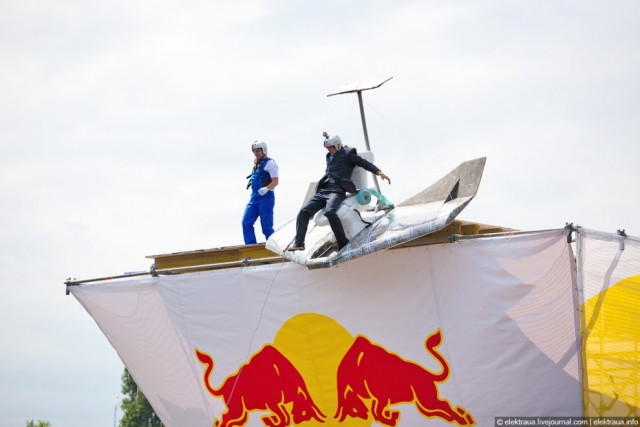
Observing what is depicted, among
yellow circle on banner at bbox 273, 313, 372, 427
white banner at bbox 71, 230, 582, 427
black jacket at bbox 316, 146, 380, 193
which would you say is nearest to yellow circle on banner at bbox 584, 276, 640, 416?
white banner at bbox 71, 230, 582, 427

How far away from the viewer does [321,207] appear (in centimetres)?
1070

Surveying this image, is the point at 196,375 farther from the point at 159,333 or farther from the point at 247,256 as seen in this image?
the point at 247,256

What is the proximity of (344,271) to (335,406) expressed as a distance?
1569 mm

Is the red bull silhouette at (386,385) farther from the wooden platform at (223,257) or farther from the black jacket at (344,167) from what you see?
the black jacket at (344,167)

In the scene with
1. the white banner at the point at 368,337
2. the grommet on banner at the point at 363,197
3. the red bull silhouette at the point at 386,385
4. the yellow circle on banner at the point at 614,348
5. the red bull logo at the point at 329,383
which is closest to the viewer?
the yellow circle on banner at the point at 614,348

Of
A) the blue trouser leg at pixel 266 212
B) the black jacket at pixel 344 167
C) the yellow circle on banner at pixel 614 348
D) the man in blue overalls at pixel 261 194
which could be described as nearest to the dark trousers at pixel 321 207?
the black jacket at pixel 344 167

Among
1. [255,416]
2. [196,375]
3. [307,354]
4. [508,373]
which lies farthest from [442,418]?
[196,375]

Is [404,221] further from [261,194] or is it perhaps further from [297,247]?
[261,194]

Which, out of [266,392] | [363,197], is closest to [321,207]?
[363,197]

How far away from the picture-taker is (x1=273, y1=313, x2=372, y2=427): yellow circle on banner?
35.0 ft

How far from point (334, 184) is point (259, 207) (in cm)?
199

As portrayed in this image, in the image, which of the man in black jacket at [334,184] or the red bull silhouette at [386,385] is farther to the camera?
the man in black jacket at [334,184]

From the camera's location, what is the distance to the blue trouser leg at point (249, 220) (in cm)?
1252

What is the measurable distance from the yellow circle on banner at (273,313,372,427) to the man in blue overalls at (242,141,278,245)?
68.3 inches
